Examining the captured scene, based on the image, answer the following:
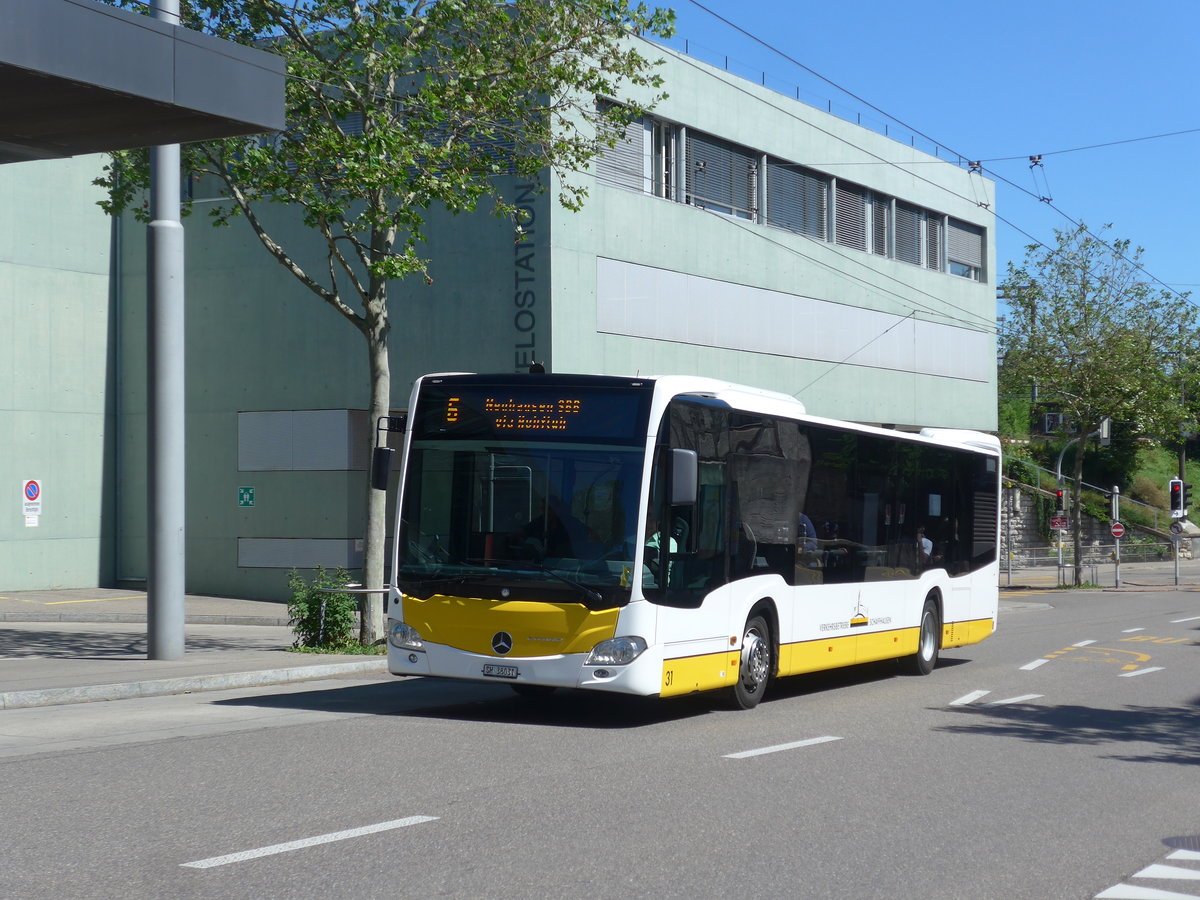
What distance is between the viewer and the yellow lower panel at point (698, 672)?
11.8m

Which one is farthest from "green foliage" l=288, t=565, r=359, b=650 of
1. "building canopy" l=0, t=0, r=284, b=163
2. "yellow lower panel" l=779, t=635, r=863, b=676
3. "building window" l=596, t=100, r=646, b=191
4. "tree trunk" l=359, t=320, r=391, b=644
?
"building window" l=596, t=100, r=646, b=191

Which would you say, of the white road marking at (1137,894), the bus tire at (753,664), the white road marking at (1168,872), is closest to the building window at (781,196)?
the bus tire at (753,664)

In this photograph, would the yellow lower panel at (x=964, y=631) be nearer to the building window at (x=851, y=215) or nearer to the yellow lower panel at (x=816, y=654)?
the yellow lower panel at (x=816, y=654)

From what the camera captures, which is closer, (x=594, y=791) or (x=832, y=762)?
(x=594, y=791)

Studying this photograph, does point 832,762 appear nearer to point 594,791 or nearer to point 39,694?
point 594,791

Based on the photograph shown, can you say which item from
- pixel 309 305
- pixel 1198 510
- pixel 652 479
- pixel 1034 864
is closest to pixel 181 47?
pixel 652 479

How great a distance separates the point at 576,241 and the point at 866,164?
1299 centimetres

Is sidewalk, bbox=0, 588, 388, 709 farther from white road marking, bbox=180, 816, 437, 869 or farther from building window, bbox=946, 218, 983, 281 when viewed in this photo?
building window, bbox=946, 218, 983, 281

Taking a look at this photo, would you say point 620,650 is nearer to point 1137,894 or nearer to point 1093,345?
point 1137,894

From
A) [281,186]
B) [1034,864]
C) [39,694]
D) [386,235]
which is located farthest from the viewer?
[386,235]

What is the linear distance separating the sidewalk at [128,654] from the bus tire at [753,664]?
5.14 meters

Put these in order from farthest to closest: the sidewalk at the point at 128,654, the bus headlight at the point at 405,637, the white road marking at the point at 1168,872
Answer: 1. the sidewalk at the point at 128,654
2. the bus headlight at the point at 405,637
3. the white road marking at the point at 1168,872

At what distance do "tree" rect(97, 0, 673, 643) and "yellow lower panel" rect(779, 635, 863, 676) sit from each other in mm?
6354

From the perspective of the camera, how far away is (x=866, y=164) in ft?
125
